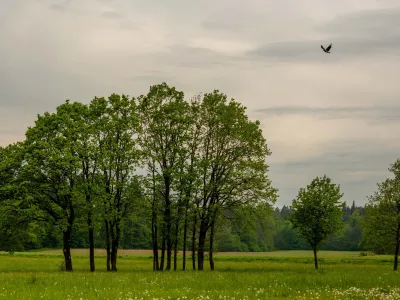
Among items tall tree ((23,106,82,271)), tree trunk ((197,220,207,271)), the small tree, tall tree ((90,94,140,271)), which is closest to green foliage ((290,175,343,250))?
the small tree

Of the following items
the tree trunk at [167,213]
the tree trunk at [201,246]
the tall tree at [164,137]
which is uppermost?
the tall tree at [164,137]

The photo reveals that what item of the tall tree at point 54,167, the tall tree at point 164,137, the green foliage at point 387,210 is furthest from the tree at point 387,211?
the tall tree at point 54,167

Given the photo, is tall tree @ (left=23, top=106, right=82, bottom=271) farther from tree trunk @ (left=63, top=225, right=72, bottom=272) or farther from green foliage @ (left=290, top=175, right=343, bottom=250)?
green foliage @ (left=290, top=175, right=343, bottom=250)

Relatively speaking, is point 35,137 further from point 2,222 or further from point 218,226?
point 218,226

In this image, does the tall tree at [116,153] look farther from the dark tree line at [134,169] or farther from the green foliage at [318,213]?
the green foliage at [318,213]

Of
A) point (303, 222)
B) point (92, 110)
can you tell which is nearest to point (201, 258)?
point (303, 222)

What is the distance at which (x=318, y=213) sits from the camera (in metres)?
51.4

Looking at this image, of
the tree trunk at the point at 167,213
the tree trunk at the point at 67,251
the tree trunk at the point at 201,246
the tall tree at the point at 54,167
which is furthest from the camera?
the tree trunk at the point at 201,246

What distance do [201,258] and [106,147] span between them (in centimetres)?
1715

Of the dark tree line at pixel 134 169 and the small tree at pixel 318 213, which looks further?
the small tree at pixel 318 213

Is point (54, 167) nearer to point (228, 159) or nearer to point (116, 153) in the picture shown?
point (116, 153)

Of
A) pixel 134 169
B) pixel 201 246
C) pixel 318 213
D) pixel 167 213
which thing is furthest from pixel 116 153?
pixel 318 213

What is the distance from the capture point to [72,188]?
45281 mm

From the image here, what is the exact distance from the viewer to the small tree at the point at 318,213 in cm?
5144
